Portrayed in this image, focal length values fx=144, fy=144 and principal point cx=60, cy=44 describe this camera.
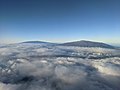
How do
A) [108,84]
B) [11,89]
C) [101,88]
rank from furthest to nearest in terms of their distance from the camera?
[108,84] < [101,88] < [11,89]

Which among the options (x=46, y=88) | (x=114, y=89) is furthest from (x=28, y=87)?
(x=114, y=89)

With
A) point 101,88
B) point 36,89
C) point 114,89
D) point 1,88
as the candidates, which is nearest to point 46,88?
point 36,89

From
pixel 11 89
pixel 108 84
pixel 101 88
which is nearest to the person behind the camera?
pixel 11 89

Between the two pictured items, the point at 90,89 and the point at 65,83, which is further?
the point at 65,83

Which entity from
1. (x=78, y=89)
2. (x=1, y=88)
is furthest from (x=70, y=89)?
(x=1, y=88)

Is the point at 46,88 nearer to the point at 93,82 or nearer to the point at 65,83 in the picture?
the point at 65,83

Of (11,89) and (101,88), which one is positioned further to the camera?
(101,88)

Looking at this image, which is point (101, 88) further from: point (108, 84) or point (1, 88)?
point (1, 88)

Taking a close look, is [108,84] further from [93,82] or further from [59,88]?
[59,88]
